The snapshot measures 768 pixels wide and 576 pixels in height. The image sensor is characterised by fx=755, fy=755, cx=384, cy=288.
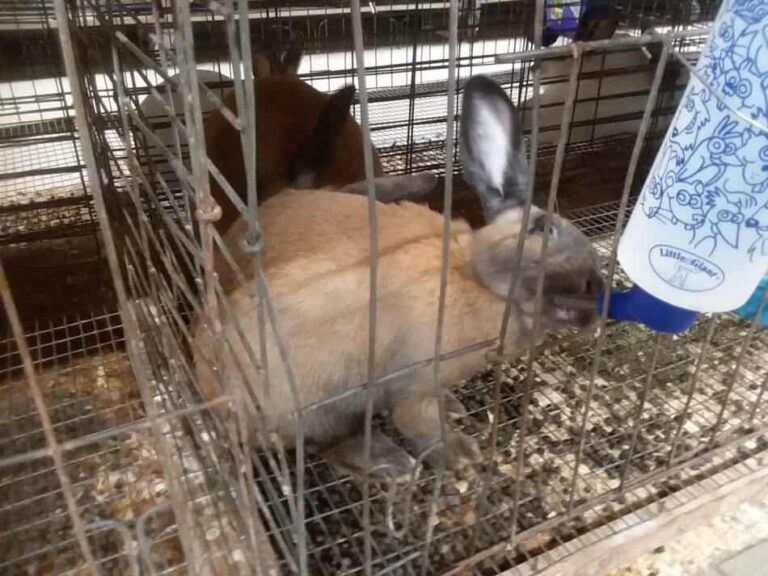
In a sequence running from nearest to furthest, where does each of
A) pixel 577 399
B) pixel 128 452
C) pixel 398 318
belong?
pixel 398 318 < pixel 128 452 < pixel 577 399

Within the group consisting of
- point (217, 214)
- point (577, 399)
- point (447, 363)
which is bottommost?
point (577, 399)

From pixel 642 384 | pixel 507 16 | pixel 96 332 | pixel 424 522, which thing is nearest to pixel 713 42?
pixel 424 522

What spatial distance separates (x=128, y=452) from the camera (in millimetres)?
1144

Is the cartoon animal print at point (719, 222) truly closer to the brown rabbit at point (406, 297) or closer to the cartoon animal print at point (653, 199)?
the cartoon animal print at point (653, 199)

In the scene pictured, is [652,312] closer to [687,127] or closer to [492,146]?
[687,127]

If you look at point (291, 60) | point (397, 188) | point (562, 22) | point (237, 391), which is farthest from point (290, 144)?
point (237, 391)

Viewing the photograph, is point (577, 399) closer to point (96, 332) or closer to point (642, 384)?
point (642, 384)

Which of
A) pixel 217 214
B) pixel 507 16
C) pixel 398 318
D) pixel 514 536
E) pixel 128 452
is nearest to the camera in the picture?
pixel 217 214

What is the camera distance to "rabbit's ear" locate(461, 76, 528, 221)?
100 centimetres

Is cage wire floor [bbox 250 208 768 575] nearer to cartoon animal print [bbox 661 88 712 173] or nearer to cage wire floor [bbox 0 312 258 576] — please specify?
cage wire floor [bbox 0 312 258 576]

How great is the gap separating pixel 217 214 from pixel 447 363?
0.58 metres

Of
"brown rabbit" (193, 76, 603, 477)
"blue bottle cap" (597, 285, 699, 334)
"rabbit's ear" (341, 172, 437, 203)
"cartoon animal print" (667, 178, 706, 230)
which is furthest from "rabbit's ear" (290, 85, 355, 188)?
"cartoon animal print" (667, 178, 706, 230)

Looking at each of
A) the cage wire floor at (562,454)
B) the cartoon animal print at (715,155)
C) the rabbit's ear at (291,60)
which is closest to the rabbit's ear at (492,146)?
the cage wire floor at (562,454)

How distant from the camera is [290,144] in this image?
161 centimetres
